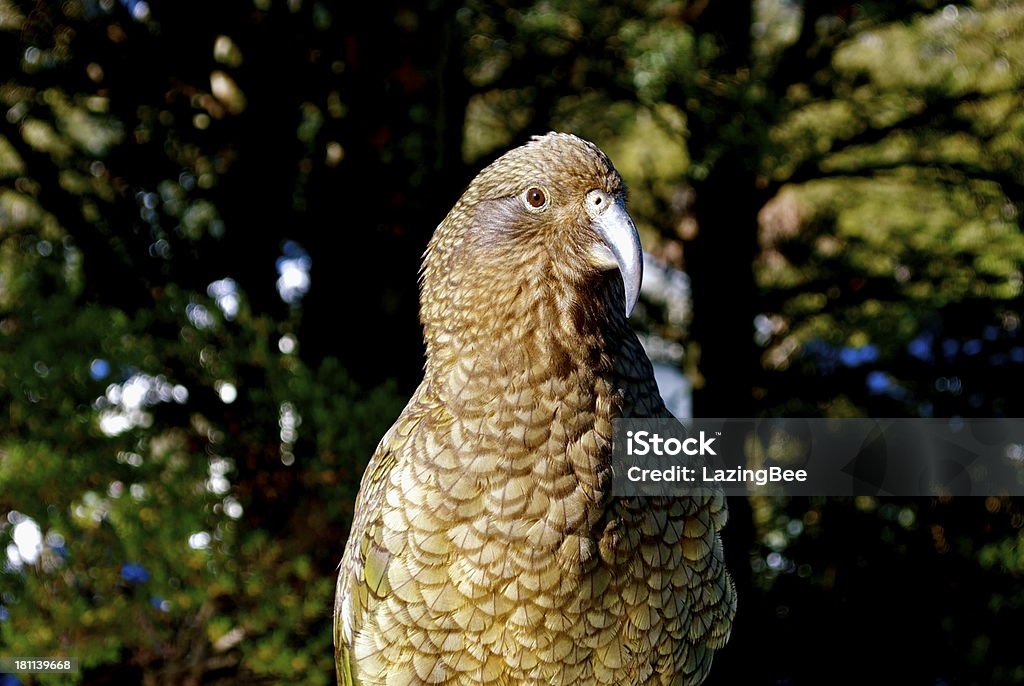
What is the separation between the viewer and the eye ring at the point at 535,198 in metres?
1.53

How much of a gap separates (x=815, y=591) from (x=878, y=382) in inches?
39.7

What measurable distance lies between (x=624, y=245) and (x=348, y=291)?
195 centimetres

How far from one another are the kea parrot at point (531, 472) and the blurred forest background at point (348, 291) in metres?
1.12

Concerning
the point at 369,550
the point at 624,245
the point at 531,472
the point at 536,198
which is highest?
the point at 536,198

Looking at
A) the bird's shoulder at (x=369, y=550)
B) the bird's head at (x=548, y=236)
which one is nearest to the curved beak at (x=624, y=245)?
the bird's head at (x=548, y=236)

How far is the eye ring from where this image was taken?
5.03ft

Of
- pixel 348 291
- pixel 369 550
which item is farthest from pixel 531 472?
pixel 348 291

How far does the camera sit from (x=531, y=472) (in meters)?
1.52

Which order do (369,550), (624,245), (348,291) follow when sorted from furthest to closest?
(348,291) < (369,550) < (624,245)

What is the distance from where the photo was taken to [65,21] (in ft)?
9.73

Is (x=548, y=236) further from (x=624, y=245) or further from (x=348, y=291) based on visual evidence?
(x=348, y=291)

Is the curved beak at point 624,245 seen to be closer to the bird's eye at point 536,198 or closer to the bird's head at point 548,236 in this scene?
the bird's head at point 548,236

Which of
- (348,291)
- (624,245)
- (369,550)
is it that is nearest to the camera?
(624,245)

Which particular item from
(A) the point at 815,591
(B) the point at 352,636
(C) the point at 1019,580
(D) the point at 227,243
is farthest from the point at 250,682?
(C) the point at 1019,580
